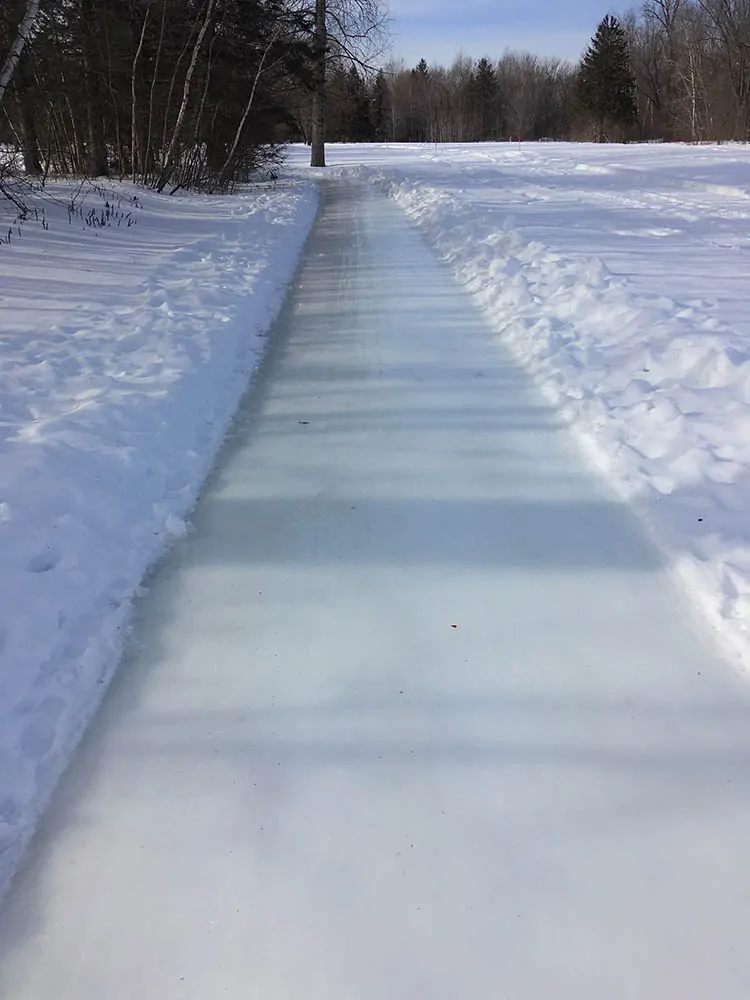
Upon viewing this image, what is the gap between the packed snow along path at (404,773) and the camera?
6.40ft

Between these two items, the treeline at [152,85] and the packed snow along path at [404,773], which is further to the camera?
the treeline at [152,85]

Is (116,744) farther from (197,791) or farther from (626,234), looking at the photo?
(626,234)

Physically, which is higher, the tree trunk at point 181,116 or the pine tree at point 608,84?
the pine tree at point 608,84

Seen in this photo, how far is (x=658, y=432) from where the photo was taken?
475 centimetres

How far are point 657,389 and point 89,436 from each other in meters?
3.82

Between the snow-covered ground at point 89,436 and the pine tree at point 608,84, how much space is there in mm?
58391

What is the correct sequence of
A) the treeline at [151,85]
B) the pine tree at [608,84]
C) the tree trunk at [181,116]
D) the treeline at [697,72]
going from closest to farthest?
the treeline at [151,85] → the tree trunk at [181,116] → the treeline at [697,72] → the pine tree at [608,84]

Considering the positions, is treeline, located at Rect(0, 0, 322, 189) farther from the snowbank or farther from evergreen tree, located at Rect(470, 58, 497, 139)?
evergreen tree, located at Rect(470, 58, 497, 139)

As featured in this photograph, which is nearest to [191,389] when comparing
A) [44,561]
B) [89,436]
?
[89,436]

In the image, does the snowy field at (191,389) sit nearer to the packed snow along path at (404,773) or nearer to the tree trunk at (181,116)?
the packed snow along path at (404,773)

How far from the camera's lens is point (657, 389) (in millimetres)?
5387

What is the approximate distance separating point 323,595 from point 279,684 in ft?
2.05

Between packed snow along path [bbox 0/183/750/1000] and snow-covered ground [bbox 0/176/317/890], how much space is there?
160 millimetres

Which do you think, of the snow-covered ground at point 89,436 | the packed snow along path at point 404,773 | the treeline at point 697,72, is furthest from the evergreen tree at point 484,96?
the packed snow along path at point 404,773
